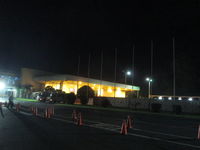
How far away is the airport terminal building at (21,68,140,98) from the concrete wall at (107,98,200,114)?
26.8ft

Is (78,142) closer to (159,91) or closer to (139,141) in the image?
(139,141)

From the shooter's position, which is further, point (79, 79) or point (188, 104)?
point (79, 79)

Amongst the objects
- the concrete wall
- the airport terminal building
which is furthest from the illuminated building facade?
the concrete wall

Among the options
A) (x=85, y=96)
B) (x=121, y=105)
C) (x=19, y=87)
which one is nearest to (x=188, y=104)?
(x=121, y=105)

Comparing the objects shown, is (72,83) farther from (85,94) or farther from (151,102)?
(151,102)

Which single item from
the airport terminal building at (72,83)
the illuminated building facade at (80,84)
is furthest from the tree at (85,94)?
the illuminated building facade at (80,84)

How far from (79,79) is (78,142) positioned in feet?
157

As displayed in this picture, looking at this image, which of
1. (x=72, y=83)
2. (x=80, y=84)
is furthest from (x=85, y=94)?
(x=72, y=83)

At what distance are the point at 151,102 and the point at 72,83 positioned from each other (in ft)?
95.4

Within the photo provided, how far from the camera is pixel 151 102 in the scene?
37406 mm

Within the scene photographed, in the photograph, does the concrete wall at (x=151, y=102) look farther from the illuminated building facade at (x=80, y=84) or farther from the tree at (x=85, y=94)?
the illuminated building facade at (x=80, y=84)

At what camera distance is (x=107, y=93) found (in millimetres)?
69188

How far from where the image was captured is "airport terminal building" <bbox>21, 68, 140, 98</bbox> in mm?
57219

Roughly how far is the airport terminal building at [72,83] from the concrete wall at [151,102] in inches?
322
